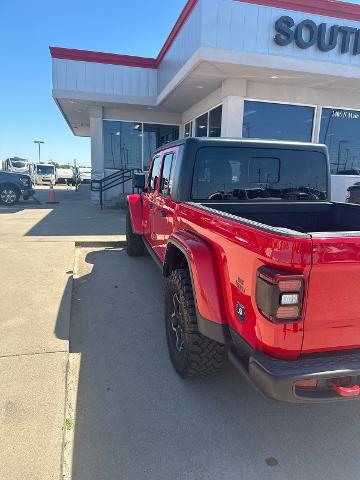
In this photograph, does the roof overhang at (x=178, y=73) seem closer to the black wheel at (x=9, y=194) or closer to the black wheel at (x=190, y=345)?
the black wheel at (x=9, y=194)

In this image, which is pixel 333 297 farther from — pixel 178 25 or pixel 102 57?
pixel 102 57

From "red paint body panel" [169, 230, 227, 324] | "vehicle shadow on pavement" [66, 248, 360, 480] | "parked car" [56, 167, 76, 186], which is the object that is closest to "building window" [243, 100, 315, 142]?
"vehicle shadow on pavement" [66, 248, 360, 480]

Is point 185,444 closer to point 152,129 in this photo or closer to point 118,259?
point 118,259

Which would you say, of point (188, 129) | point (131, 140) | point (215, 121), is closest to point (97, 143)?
point (131, 140)

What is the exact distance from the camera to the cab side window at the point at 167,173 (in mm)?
3727

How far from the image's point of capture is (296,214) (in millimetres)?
3402

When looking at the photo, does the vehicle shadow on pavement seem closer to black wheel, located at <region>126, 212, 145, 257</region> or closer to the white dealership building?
black wheel, located at <region>126, 212, 145, 257</region>

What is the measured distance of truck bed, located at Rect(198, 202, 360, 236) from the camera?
10.9 feet

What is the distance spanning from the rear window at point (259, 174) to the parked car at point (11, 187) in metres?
13.5

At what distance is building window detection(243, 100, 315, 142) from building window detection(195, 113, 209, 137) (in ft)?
6.95

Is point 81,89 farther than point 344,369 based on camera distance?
Yes

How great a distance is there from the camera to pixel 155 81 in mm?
13516

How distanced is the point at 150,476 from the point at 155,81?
550 inches

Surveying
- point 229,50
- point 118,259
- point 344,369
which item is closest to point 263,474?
point 344,369
